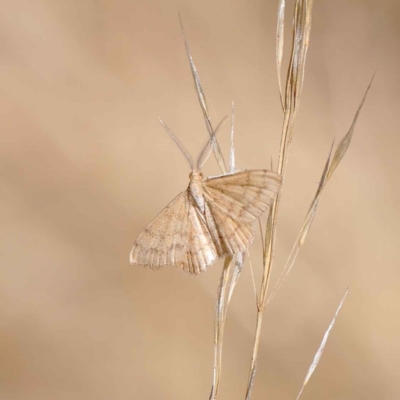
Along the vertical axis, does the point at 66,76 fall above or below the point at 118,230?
above

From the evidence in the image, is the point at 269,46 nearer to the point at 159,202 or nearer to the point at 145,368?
the point at 159,202

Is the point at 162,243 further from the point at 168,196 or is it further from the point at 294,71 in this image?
the point at 168,196

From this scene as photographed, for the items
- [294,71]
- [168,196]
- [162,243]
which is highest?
→ [294,71]

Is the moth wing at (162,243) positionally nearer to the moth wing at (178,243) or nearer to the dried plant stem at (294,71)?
the moth wing at (178,243)

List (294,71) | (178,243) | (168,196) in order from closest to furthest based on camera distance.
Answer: (294,71) → (178,243) → (168,196)

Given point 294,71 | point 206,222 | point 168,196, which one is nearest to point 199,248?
point 206,222

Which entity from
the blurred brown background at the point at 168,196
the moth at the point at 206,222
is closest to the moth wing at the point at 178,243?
the moth at the point at 206,222

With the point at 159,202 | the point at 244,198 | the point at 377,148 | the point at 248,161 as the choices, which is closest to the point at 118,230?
the point at 159,202
